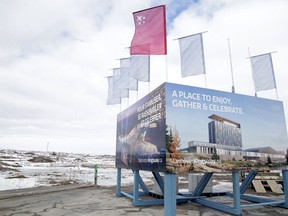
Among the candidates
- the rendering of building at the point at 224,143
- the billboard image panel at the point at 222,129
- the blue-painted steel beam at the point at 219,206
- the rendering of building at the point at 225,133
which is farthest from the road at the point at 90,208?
the rendering of building at the point at 225,133

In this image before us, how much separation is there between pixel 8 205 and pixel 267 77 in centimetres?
1203

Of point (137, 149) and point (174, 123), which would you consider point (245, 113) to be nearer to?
point (174, 123)


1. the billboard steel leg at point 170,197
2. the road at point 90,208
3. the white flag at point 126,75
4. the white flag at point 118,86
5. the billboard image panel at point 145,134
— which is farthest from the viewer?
the white flag at point 118,86

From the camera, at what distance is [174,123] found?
24.1ft

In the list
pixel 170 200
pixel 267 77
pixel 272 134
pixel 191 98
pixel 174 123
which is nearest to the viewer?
pixel 170 200

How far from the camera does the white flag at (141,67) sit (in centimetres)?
1045

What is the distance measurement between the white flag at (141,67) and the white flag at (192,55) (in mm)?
1466

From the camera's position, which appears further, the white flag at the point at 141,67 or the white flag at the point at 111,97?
the white flag at the point at 111,97

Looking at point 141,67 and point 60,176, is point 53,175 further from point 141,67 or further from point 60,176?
point 141,67

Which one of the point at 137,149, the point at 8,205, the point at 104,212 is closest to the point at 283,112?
the point at 137,149

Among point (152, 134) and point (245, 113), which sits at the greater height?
point (245, 113)

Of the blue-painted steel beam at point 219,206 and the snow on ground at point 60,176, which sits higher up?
the snow on ground at point 60,176

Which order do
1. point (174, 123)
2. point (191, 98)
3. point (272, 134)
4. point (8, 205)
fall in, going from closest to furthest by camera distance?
point (174, 123), point (191, 98), point (272, 134), point (8, 205)

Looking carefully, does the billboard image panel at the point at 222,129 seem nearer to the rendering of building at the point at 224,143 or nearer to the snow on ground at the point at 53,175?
the rendering of building at the point at 224,143
